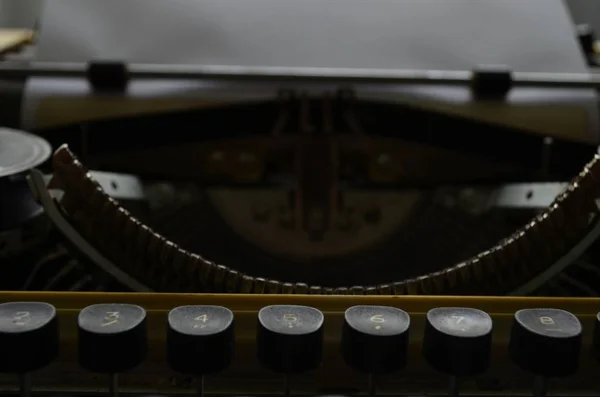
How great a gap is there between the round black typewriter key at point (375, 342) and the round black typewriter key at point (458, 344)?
3cm

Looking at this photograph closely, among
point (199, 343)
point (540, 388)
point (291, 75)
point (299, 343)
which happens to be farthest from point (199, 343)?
point (291, 75)

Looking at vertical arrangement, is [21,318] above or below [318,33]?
below

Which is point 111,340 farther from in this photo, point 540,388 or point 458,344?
point 540,388

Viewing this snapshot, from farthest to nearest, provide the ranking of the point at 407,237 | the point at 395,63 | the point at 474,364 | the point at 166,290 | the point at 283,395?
the point at 395,63, the point at 407,237, the point at 166,290, the point at 283,395, the point at 474,364

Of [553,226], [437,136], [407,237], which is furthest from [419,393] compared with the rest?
[437,136]

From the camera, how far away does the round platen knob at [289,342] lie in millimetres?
838

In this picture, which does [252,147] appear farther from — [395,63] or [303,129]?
[395,63]

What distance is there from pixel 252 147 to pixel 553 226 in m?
0.65

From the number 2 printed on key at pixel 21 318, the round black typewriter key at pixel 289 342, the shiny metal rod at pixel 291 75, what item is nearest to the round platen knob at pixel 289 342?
the round black typewriter key at pixel 289 342

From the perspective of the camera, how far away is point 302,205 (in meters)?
1.46

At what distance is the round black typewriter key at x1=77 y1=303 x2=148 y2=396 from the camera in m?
0.83

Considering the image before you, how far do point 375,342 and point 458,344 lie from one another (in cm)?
9

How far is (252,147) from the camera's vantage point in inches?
60.5

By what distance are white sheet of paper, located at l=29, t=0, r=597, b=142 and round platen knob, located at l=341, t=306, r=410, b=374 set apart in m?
0.75
